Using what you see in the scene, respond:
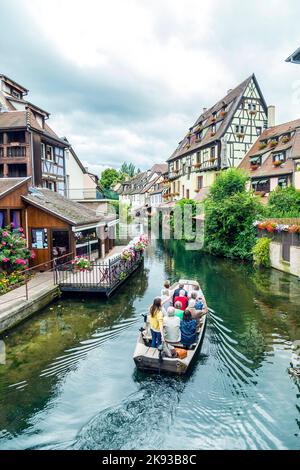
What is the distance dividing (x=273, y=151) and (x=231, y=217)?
33.9ft

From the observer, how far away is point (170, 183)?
49812mm

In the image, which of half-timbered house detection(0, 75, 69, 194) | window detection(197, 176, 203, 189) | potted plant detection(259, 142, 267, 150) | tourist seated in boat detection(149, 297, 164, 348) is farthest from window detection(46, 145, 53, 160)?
potted plant detection(259, 142, 267, 150)

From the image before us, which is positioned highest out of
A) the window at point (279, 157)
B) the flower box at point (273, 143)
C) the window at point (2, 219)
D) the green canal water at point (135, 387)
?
the flower box at point (273, 143)

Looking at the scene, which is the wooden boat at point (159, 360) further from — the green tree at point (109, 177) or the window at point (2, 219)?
the green tree at point (109, 177)

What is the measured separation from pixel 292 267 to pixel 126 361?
512 inches

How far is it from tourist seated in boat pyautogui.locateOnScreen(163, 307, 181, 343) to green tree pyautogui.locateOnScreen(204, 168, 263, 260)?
16.2 meters

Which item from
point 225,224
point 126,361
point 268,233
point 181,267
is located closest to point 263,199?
point 225,224

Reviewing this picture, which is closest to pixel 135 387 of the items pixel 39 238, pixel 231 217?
pixel 39 238

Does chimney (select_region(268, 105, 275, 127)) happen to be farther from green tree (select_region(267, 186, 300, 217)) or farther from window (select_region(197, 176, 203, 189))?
green tree (select_region(267, 186, 300, 217))

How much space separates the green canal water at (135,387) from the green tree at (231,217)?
1139cm

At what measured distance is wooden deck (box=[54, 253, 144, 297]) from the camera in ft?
43.3

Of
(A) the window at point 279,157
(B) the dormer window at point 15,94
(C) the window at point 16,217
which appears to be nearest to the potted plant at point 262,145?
(A) the window at point 279,157

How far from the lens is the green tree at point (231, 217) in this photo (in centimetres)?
2323
